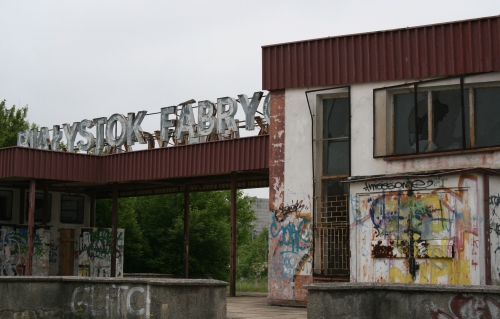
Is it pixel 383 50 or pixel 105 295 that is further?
pixel 383 50

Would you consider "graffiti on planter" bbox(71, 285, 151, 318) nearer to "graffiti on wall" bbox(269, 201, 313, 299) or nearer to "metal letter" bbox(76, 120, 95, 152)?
"graffiti on wall" bbox(269, 201, 313, 299)

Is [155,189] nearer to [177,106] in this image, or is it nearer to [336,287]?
[177,106]

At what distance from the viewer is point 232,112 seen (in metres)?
27.9

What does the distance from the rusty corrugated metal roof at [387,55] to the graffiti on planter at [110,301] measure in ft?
26.0

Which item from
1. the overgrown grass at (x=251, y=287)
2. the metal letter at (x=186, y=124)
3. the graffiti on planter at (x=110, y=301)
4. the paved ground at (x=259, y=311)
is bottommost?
the overgrown grass at (x=251, y=287)

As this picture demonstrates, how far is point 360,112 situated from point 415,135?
1.51 meters

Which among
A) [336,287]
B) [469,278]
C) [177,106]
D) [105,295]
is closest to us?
[336,287]

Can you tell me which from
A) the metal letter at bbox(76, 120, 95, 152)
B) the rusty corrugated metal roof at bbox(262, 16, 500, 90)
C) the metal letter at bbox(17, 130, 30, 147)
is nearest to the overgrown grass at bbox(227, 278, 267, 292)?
the metal letter at bbox(76, 120, 95, 152)

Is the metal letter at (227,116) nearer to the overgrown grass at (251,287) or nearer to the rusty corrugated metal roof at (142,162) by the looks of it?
the rusty corrugated metal roof at (142,162)

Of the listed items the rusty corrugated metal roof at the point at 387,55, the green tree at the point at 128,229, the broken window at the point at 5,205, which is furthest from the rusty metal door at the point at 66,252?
the rusty corrugated metal roof at the point at 387,55

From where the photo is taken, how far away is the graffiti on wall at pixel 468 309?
10.7 metres

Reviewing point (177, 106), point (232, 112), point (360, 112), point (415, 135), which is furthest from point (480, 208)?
point (177, 106)

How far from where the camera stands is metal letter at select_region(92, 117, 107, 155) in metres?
31.9

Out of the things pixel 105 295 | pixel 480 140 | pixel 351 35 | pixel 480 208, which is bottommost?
pixel 105 295
